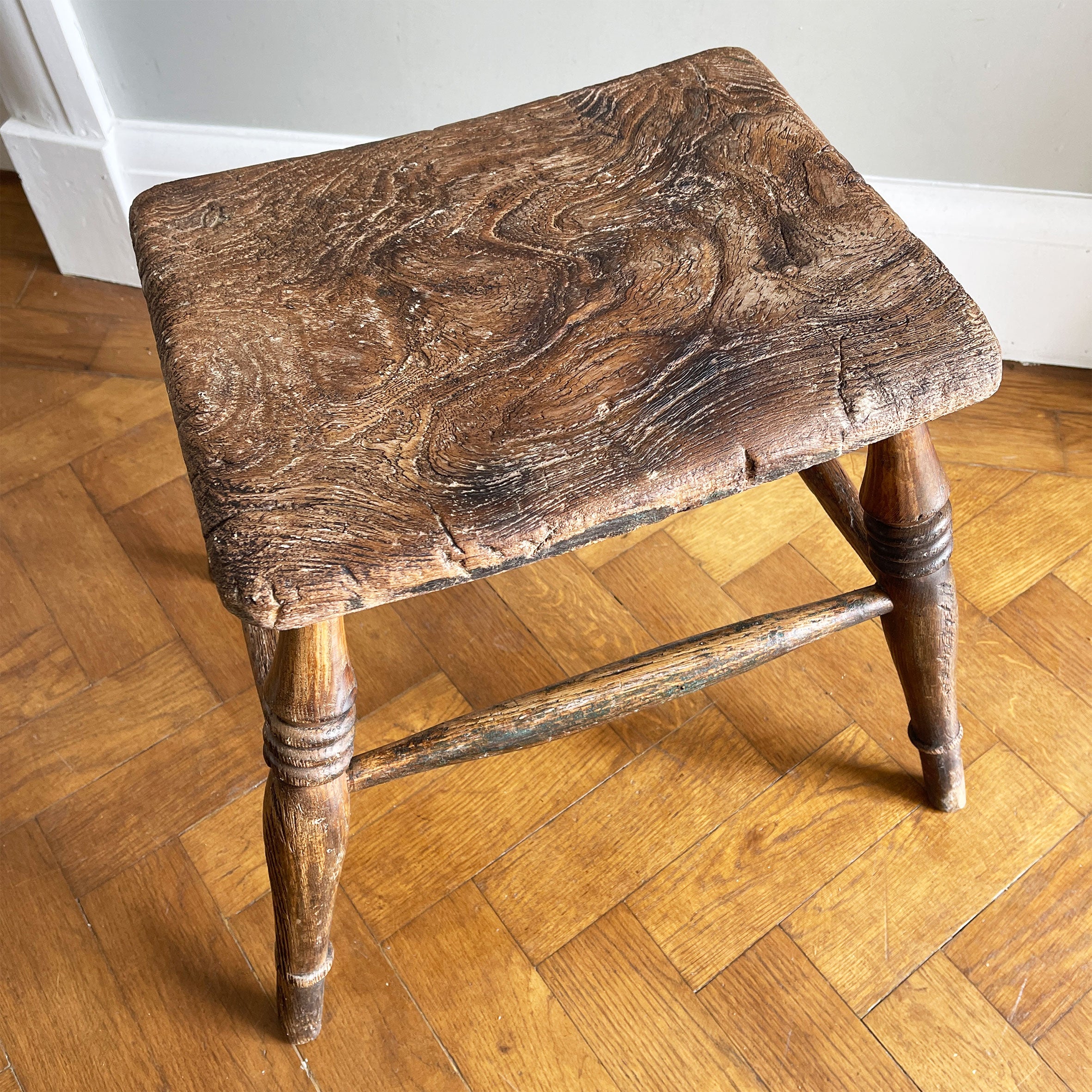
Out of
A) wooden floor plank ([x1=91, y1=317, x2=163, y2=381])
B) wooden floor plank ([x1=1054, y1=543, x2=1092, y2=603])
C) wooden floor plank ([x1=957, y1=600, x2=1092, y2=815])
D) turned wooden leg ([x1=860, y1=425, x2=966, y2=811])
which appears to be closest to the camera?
turned wooden leg ([x1=860, y1=425, x2=966, y2=811])

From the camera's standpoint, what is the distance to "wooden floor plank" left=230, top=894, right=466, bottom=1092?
0.68 meters

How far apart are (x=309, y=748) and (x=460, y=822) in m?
0.27

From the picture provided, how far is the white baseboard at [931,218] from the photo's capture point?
944 millimetres

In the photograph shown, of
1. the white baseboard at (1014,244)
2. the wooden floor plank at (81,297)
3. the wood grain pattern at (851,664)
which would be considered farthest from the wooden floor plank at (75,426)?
the white baseboard at (1014,244)

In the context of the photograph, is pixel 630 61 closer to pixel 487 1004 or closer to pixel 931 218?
pixel 931 218

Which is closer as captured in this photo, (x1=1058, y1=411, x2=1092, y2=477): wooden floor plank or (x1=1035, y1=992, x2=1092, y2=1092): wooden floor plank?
(x1=1035, y1=992, x2=1092, y2=1092): wooden floor plank

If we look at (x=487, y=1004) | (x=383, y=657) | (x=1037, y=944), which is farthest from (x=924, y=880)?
(x=383, y=657)

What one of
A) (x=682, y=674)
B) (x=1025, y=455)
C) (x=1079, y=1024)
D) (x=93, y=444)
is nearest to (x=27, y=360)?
(x=93, y=444)

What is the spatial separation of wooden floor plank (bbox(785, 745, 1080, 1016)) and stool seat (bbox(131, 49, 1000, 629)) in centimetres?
39

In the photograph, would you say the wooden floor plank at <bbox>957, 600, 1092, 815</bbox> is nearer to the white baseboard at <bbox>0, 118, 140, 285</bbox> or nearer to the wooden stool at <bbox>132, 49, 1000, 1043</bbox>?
the wooden stool at <bbox>132, 49, 1000, 1043</bbox>

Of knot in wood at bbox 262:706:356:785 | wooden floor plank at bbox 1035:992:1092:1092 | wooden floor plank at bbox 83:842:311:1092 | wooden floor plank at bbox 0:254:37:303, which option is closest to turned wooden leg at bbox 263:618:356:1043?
knot in wood at bbox 262:706:356:785

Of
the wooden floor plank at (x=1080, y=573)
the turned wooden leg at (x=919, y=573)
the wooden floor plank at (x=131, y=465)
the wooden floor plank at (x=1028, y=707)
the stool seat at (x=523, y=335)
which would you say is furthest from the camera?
the wooden floor plank at (x=131, y=465)

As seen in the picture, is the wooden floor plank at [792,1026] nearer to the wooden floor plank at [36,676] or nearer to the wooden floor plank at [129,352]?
the wooden floor plank at [36,676]

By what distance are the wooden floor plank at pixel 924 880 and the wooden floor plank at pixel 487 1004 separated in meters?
0.17
